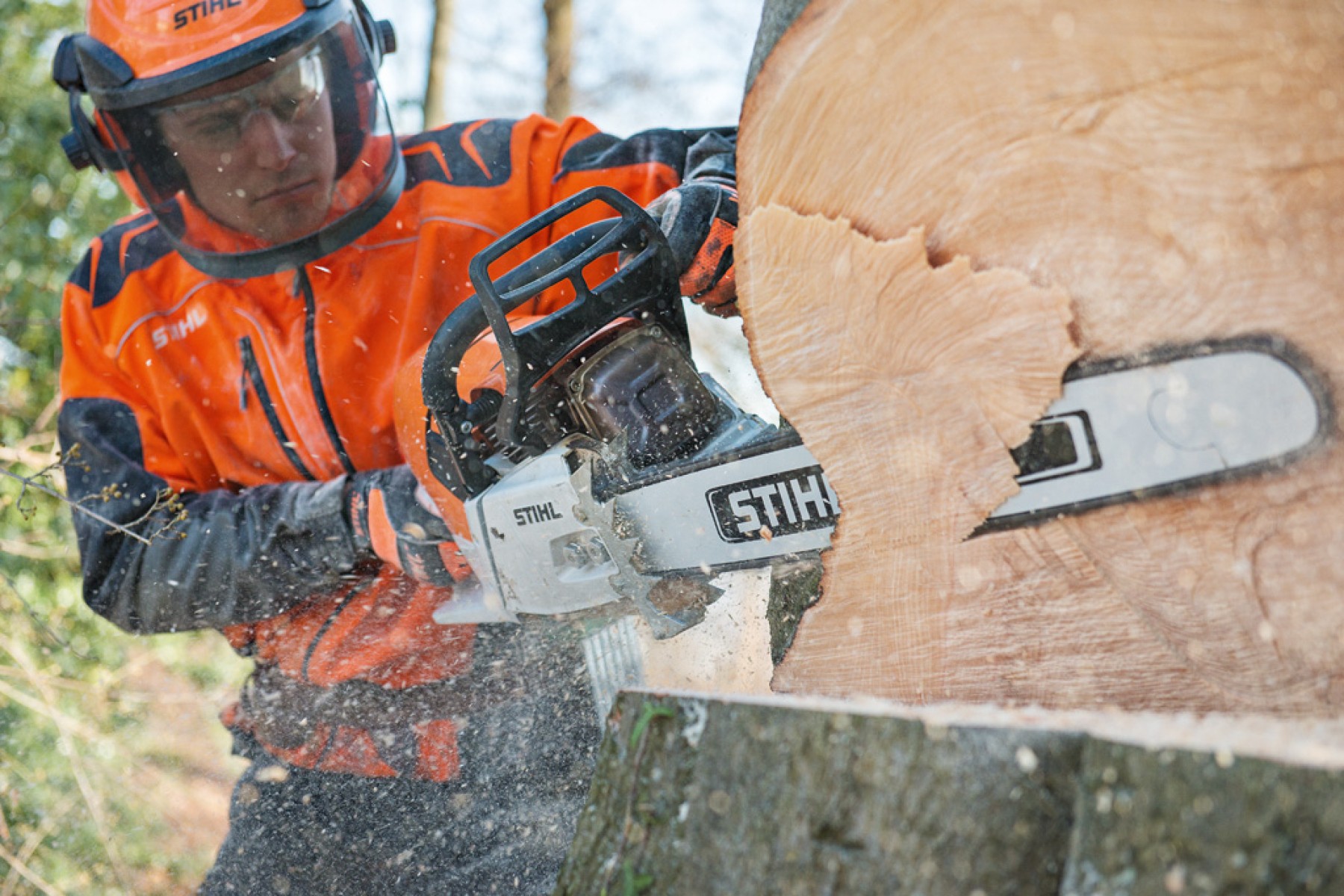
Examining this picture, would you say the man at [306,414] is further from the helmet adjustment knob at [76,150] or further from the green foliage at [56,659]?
the green foliage at [56,659]

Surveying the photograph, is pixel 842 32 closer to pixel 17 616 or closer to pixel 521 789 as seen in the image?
pixel 521 789

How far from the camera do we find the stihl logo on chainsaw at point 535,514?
5.41 ft

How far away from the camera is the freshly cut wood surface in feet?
3.03

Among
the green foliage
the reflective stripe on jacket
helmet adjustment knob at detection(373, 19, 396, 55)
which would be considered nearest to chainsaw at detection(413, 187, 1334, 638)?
the reflective stripe on jacket

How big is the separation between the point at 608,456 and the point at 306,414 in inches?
46.1

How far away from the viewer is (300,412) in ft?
7.98

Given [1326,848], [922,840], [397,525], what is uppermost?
[1326,848]

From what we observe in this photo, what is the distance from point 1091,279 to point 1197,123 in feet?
0.55

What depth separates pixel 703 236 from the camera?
172 centimetres

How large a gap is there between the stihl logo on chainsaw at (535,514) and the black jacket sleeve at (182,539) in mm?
691

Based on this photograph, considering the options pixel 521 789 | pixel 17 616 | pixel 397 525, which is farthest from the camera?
pixel 17 616

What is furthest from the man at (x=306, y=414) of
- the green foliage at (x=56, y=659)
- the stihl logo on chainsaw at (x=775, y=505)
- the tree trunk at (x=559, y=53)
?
the tree trunk at (x=559, y=53)

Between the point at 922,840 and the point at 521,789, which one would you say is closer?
the point at 922,840

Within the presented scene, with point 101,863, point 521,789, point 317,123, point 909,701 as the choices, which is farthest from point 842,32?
point 101,863
